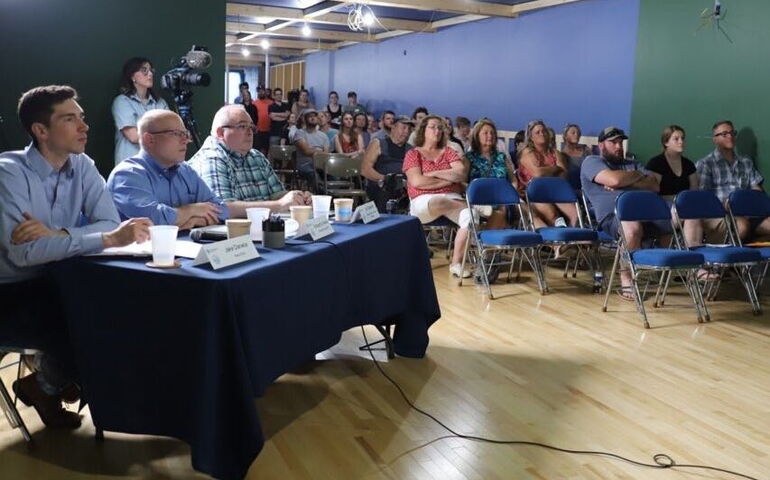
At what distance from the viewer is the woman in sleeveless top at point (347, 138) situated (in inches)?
355

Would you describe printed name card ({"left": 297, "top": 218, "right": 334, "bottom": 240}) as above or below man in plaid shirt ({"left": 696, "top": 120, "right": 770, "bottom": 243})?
below

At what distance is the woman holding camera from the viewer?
4.74 metres

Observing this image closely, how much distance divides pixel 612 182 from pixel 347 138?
4.12m

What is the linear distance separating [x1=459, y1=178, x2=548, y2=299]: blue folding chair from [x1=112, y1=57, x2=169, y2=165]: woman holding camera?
240 cm

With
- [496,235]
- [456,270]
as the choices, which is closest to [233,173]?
[496,235]

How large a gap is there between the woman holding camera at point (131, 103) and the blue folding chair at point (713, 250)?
3788 millimetres

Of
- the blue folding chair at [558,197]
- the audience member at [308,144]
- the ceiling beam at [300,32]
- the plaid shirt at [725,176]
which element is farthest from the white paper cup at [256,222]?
the ceiling beam at [300,32]

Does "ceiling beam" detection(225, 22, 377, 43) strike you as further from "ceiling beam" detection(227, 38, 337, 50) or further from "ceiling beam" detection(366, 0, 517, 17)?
"ceiling beam" detection(366, 0, 517, 17)

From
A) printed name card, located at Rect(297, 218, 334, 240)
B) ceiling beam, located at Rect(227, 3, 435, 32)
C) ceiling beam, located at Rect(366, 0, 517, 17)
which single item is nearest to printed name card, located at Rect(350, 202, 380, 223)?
printed name card, located at Rect(297, 218, 334, 240)

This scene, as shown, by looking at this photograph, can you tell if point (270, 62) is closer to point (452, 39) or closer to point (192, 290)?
point (452, 39)

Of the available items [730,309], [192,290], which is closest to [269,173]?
[192,290]

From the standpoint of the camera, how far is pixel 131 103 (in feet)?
15.6

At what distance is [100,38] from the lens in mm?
4844

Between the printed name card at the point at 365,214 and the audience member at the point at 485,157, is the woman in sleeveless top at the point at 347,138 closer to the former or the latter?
the audience member at the point at 485,157
